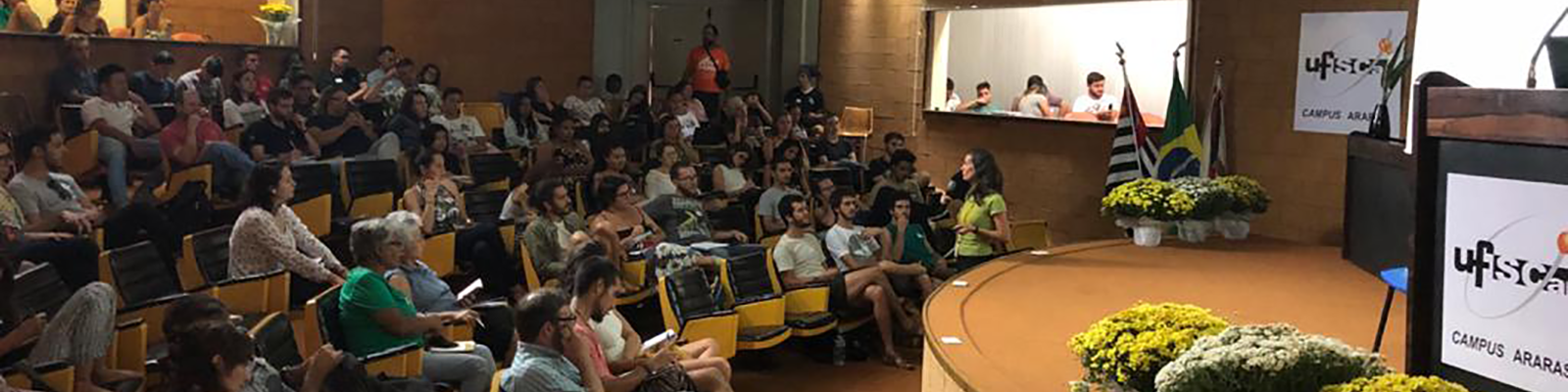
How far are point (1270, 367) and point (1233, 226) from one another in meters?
4.53

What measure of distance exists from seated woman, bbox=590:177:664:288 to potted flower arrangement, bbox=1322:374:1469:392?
4.62 metres

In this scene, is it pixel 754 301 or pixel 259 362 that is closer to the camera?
pixel 259 362

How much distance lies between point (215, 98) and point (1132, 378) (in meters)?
7.61

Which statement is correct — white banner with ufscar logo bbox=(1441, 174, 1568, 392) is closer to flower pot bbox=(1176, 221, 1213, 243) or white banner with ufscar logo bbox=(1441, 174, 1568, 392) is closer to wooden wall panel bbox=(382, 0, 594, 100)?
flower pot bbox=(1176, 221, 1213, 243)

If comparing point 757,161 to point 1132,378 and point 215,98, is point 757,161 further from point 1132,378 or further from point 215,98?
point 1132,378

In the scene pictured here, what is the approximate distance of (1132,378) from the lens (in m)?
3.28

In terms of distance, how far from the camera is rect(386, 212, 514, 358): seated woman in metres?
5.50

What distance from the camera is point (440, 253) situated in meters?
6.96

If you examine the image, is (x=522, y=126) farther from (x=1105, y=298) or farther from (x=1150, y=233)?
(x=1105, y=298)

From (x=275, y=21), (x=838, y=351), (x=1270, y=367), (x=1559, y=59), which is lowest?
(x=838, y=351)

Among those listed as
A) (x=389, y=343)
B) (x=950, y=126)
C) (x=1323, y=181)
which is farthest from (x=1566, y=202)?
(x=950, y=126)

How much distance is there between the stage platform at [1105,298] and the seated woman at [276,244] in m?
2.64

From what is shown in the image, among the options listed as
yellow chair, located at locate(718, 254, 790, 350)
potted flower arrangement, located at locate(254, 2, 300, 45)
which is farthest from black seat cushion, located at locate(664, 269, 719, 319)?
potted flower arrangement, located at locate(254, 2, 300, 45)

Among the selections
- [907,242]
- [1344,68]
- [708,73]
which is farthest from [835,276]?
[708,73]
